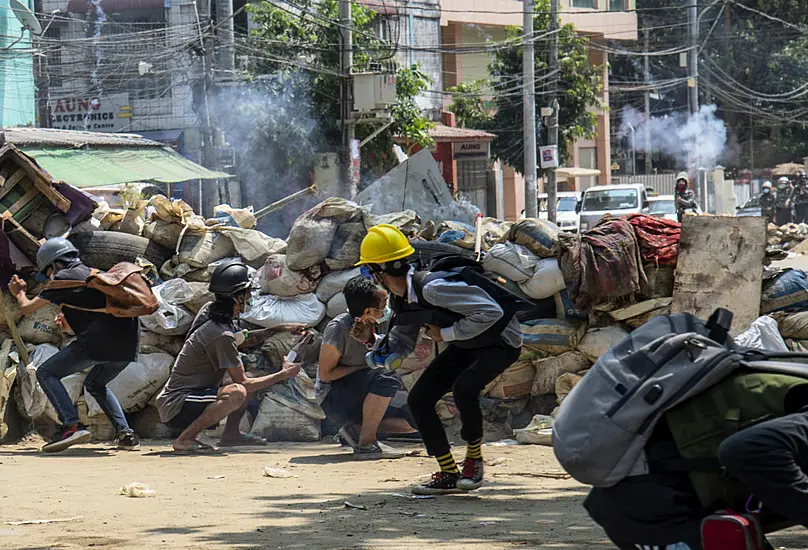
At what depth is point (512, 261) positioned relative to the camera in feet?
27.7

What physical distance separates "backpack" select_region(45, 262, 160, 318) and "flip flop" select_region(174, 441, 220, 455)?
3.21 ft

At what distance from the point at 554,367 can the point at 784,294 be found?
65.6 inches

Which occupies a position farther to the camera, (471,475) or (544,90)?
(544,90)

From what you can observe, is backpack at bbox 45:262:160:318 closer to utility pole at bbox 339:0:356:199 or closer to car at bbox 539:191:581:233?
utility pole at bbox 339:0:356:199

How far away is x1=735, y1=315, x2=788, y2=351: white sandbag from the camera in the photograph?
7766 mm

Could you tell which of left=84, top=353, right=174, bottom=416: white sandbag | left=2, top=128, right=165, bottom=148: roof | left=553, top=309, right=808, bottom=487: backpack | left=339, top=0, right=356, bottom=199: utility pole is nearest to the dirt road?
left=84, top=353, right=174, bottom=416: white sandbag

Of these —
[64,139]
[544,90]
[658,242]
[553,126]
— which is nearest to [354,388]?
[658,242]

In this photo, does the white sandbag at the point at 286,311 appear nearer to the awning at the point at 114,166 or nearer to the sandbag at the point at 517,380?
the sandbag at the point at 517,380

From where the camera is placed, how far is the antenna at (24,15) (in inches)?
1129

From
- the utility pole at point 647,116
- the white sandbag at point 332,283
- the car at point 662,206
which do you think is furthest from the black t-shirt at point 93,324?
the utility pole at point 647,116

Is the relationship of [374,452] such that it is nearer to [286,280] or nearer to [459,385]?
[459,385]

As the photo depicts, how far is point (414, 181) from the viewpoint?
11.5 m

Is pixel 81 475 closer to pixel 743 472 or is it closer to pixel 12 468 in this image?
pixel 12 468

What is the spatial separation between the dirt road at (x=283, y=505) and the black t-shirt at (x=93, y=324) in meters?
0.73
